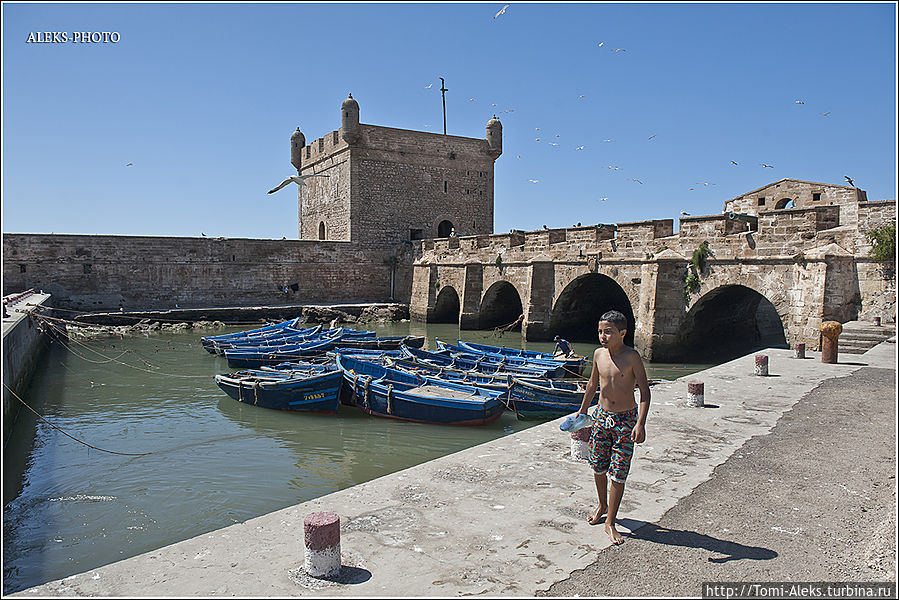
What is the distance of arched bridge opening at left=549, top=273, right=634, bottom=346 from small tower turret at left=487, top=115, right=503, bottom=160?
16.1 meters

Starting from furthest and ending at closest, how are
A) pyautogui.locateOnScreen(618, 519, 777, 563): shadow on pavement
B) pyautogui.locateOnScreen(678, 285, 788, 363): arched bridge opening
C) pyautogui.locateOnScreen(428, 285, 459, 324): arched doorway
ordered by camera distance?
pyautogui.locateOnScreen(428, 285, 459, 324): arched doorway < pyautogui.locateOnScreen(678, 285, 788, 363): arched bridge opening < pyautogui.locateOnScreen(618, 519, 777, 563): shadow on pavement

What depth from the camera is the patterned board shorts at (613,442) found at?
4043 mm

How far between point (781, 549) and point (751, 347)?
52.6ft

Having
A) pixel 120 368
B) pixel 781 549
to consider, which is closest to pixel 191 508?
pixel 781 549

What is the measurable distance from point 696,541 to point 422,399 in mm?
7102

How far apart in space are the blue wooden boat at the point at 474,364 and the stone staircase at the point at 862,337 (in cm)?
563

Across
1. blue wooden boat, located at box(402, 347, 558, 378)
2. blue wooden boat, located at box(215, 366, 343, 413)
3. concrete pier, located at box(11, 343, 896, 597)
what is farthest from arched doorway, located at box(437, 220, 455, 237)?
concrete pier, located at box(11, 343, 896, 597)

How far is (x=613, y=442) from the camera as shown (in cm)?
409

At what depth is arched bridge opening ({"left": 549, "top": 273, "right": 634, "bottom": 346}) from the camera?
21.0 m

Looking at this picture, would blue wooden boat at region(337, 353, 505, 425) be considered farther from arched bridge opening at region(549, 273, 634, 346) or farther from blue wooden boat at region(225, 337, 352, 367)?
arched bridge opening at region(549, 273, 634, 346)

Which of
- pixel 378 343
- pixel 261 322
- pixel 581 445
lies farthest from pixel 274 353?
pixel 581 445

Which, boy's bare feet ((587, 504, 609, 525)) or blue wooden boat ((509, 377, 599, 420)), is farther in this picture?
blue wooden boat ((509, 377, 599, 420))

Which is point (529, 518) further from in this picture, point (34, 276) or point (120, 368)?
point (34, 276)

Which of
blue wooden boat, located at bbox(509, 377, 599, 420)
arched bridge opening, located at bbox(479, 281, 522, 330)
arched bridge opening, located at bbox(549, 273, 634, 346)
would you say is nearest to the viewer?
blue wooden boat, located at bbox(509, 377, 599, 420)
